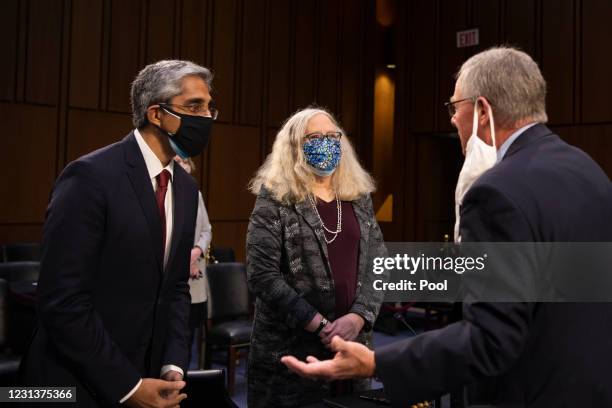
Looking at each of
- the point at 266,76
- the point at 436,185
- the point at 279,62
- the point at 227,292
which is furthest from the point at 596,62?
the point at 227,292

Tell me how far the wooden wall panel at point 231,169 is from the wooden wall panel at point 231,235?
0.08 m

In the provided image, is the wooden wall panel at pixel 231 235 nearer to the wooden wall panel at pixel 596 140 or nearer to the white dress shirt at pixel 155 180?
the wooden wall panel at pixel 596 140

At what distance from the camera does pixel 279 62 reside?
8.55 metres

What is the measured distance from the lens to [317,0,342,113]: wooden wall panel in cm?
902

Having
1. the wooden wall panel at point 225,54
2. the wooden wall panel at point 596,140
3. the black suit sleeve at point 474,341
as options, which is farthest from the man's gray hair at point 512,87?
the wooden wall panel at point 225,54

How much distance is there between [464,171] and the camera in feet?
5.63

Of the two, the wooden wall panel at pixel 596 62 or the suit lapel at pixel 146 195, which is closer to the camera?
the suit lapel at pixel 146 195

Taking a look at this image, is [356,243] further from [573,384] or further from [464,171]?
[573,384]

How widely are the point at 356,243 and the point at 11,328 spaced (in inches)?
80.2

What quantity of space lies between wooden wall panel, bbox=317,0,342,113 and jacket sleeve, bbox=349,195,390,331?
259 inches

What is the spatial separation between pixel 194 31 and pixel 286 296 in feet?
20.2

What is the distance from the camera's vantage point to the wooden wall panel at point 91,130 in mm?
6691

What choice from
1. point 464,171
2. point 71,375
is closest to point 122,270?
point 71,375

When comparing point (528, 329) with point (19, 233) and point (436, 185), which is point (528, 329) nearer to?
point (19, 233)
